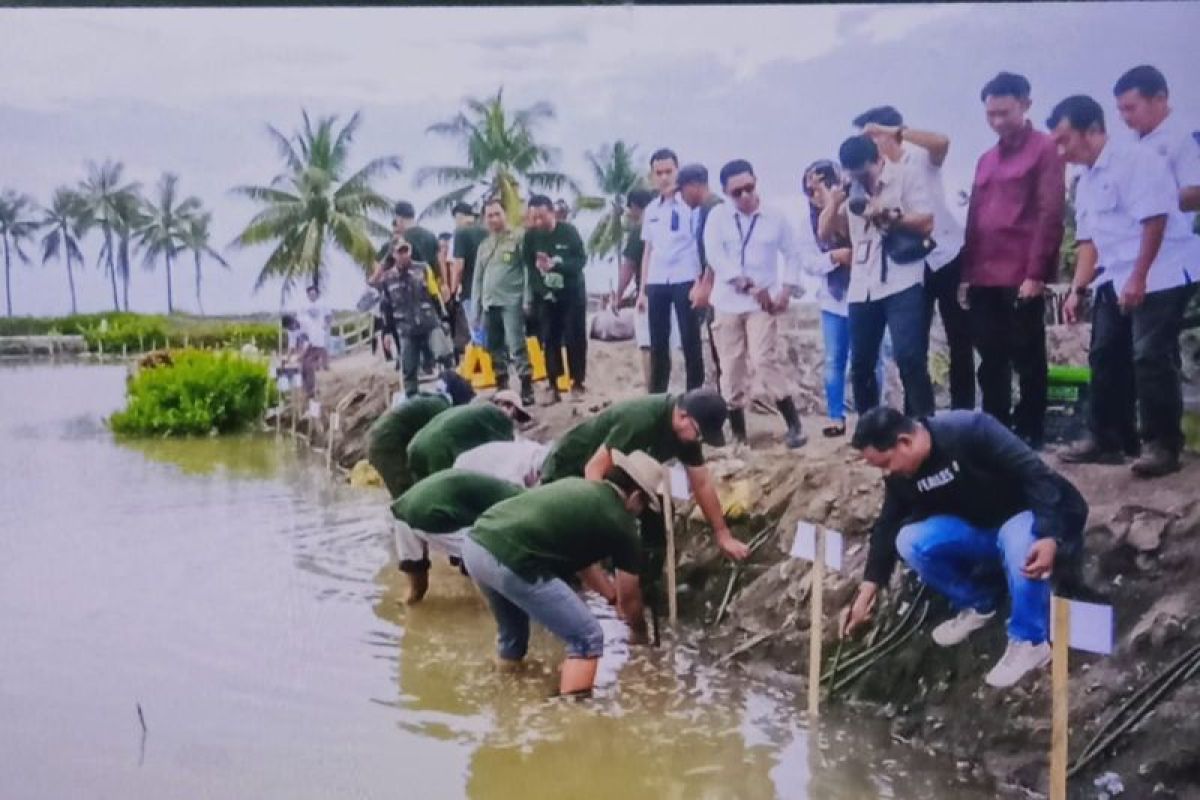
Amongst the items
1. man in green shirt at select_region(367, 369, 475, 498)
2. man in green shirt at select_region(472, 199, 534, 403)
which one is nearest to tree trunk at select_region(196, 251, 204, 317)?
man in green shirt at select_region(367, 369, 475, 498)

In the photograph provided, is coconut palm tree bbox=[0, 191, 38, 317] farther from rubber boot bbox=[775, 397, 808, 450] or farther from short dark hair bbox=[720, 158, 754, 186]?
rubber boot bbox=[775, 397, 808, 450]

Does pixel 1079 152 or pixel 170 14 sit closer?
pixel 1079 152

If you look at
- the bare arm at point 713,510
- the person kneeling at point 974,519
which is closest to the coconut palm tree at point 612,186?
the bare arm at point 713,510

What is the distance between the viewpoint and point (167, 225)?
2.16 m

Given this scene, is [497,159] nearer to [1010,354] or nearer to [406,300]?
[406,300]

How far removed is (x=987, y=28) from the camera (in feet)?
6.70

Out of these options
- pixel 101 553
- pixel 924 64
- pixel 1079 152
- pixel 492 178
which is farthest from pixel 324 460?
pixel 1079 152

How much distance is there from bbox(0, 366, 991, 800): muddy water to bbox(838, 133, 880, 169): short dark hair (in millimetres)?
949

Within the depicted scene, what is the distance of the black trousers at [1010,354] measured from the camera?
199cm

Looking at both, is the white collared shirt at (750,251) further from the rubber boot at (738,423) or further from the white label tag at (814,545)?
the white label tag at (814,545)

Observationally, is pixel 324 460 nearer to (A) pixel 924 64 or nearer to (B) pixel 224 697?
(B) pixel 224 697

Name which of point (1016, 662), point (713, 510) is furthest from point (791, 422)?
point (1016, 662)

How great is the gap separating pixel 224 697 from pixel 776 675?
99 centimetres

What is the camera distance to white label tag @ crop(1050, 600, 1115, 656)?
6.10 feet
